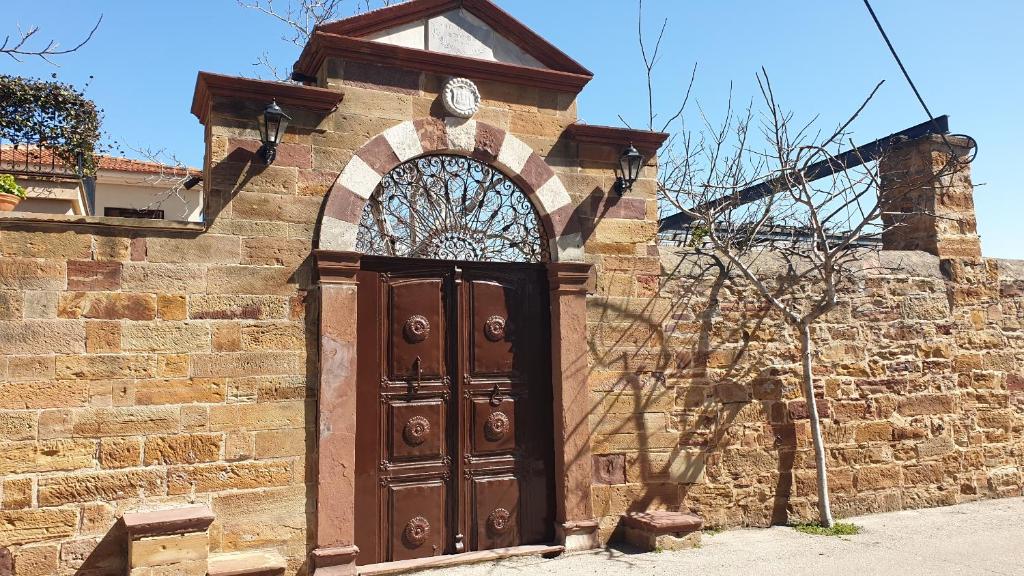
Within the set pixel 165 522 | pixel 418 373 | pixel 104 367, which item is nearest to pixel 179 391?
pixel 104 367

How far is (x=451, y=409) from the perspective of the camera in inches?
207

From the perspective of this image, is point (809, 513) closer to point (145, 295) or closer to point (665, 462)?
point (665, 462)

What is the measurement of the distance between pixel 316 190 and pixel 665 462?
10.9 feet

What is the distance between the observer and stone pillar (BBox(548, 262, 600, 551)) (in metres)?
5.45

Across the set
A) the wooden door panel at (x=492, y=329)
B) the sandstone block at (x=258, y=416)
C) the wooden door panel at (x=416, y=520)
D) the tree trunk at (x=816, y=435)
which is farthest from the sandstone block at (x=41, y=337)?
the tree trunk at (x=816, y=435)

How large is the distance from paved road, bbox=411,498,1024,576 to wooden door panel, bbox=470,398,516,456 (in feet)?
2.56

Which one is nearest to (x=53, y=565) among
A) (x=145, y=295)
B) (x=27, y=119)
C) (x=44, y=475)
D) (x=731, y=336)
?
(x=44, y=475)

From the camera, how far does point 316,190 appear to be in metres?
4.95

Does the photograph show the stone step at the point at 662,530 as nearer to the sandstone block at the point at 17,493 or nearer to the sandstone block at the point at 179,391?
the sandstone block at the point at 179,391

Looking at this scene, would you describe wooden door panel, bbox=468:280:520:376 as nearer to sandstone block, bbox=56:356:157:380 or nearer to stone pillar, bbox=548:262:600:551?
stone pillar, bbox=548:262:600:551

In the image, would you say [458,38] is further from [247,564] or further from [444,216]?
[247,564]

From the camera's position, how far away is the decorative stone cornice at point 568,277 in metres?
5.61

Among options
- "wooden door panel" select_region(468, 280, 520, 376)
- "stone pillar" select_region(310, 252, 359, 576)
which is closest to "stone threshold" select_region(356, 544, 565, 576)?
"stone pillar" select_region(310, 252, 359, 576)

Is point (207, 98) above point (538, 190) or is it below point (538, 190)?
above
